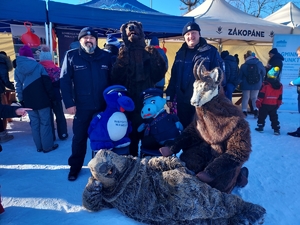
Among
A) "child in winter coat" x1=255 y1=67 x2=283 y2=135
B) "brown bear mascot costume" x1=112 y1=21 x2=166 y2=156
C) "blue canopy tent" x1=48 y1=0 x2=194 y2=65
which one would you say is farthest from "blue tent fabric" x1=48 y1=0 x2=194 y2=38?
"brown bear mascot costume" x1=112 y1=21 x2=166 y2=156

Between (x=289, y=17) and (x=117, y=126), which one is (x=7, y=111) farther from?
(x=289, y=17)

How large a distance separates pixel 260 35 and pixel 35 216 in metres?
7.53

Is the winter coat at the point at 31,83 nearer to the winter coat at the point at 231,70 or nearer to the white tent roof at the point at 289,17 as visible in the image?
the winter coat at the point at 231,70

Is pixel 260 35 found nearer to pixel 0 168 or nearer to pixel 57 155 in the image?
pixel 57 155

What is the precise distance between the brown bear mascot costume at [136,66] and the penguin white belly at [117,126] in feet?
1.05

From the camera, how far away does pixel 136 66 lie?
263 cm

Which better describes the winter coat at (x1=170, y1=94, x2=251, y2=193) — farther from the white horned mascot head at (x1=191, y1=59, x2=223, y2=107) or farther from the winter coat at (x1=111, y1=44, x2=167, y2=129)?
the winter coat at (x1=111, y1=44, x2=167, y2=129)

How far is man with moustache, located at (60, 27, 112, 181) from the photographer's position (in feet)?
8.44

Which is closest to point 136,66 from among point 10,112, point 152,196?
point 10,112

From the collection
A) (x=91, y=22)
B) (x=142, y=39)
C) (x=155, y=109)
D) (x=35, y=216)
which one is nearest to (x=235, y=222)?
(x=155, y=109)

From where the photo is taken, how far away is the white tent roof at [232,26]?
257 inches

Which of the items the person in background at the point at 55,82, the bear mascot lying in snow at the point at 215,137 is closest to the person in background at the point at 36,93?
the person in background at the point at 55,82

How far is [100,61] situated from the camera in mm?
2645

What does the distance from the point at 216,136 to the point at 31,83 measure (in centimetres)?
290
